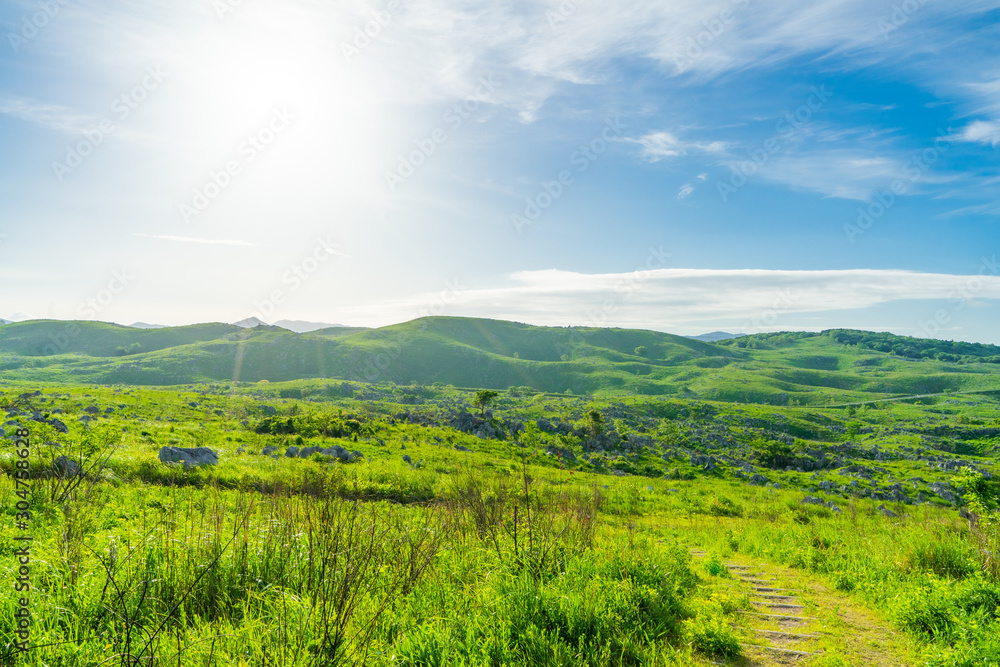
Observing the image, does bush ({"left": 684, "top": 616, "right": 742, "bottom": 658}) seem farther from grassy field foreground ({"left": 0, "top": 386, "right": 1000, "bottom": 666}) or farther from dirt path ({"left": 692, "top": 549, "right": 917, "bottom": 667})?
dirt path ({"left": 692, "top": 549, "right": 917, "bottom": 667})

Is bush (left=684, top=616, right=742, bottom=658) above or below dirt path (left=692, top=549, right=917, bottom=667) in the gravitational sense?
above

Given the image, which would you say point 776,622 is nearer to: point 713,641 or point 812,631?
point 812,631

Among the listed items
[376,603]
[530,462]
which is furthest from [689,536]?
[530,462]

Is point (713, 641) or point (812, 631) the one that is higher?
point (713, 641)

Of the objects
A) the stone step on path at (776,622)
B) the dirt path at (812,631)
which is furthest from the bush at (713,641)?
the stone step on path at (776,622)

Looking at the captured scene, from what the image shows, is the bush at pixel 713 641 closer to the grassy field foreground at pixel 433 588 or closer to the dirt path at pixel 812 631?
the grassy field foreground at pixel 433 588

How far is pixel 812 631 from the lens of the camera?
7000mm

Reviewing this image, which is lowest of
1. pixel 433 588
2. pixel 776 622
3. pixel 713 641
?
pixel 776 622

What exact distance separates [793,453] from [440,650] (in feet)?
277

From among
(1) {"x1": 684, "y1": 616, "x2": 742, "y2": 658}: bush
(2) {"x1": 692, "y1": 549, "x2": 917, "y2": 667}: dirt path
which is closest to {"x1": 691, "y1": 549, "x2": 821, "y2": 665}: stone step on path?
(2) {"x1": 692, "y1": 549, "x2": 917, "y2": 667}: dirt path

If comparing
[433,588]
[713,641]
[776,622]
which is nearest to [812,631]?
[776,622]

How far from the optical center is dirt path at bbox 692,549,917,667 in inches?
237

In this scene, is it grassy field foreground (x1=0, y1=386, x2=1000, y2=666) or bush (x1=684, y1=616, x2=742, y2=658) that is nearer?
grassy field foreground (x1=0, y1=386, x2=1000, y2=666)

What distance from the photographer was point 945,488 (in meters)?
53.8
